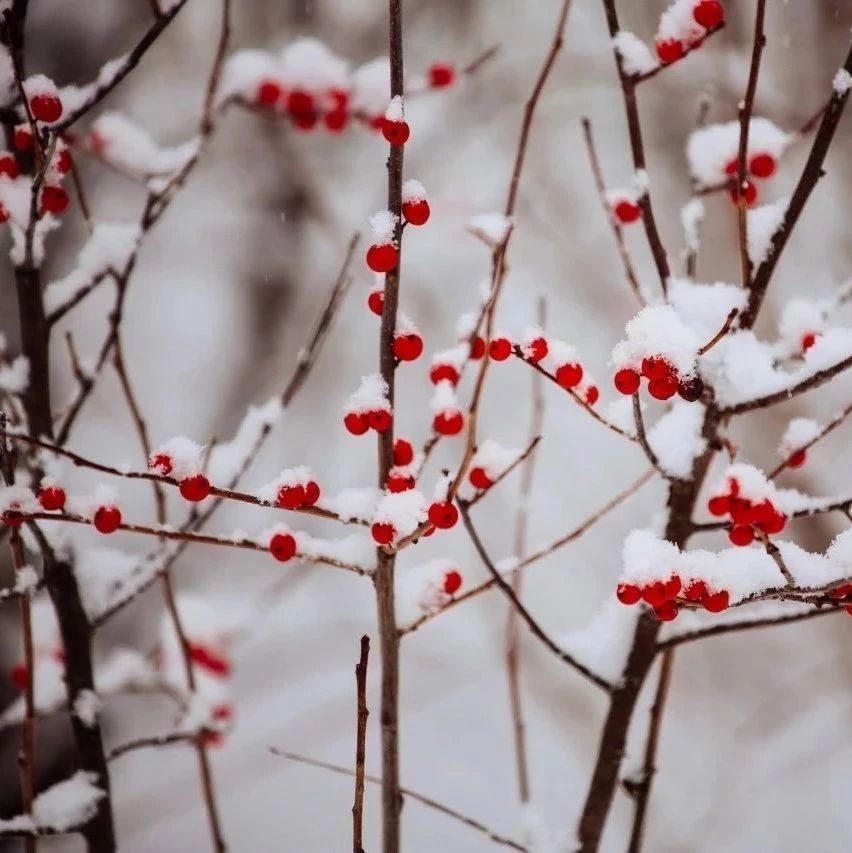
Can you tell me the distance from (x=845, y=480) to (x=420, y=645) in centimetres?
166

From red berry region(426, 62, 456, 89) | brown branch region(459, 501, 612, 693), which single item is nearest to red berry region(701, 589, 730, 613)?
brown branch region(459, 501, 612, 693)

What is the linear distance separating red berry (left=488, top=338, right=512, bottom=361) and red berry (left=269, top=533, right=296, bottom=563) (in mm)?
271

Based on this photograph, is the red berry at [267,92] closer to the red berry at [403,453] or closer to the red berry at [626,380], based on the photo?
the red berry at [403,453]

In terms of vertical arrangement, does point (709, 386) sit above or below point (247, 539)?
above

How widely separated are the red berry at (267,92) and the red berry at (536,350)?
3.13ft

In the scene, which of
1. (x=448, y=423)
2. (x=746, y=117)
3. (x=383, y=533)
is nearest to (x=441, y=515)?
(x=383, y=533)

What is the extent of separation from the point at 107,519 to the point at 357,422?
273mm

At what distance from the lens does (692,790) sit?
2.79 meters

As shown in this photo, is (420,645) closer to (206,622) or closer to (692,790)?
(692,790)

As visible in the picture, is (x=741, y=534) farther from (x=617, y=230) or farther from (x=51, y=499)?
(x=51, y=499)

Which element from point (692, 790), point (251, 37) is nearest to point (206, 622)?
point (692, 790)

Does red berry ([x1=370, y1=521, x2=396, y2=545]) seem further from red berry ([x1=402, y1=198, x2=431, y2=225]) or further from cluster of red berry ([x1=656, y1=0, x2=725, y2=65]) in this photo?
cluster of red berry ([x1=656, y1=0, x2=725, y2=65])

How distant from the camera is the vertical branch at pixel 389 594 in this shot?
2.32 ft

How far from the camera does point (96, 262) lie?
103cm
